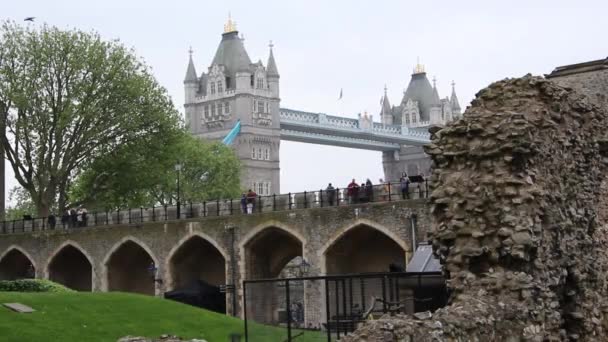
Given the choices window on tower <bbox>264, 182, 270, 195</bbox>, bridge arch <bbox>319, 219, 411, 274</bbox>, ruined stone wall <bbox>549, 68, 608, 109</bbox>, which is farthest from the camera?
window on tower <bbox>264, 182, 270, 195</bbox>

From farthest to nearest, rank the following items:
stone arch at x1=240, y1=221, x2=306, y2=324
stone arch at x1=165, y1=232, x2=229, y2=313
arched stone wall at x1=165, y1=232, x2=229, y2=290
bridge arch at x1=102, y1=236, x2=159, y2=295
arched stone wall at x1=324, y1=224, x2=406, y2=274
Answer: bridge arch at x1=102, y1=236, x2=159, y2=295
arched stone wall at x1=165, y1=232, x2=229, y2=290
stone arch at x1=165, y1=232, x2=229, y2=313
stone arch at x1=240, y1=221, x2=306, y2=324
arched stone wall at x1=324, y1=224, x2=406, y2=274

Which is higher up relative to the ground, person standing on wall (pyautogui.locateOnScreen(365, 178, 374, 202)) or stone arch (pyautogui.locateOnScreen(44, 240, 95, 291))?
person standing on wall (pyautogui.locateOnScreen(365, 178, 374, 202))

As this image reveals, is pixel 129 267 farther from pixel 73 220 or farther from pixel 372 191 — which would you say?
pixel 372 191

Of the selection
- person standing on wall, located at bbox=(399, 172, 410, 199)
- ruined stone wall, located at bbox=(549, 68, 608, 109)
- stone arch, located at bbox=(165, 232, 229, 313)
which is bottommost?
stone arch, located at bbox=(165, 232, 229, 313)

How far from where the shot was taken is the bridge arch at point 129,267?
1738 inches

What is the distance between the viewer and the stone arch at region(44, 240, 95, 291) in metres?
46.1

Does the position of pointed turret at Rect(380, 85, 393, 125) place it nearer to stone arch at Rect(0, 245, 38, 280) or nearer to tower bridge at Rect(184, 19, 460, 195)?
tower bridge at Rect(184, 19, 460, 195)

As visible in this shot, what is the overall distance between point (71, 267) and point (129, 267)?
3.94 meters

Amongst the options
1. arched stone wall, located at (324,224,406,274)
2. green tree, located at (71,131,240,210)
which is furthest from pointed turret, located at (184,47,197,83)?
arched stone wall, located at (324,224,406,274)

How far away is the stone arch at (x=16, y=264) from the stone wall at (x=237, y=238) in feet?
0.34

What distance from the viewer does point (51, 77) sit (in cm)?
5034

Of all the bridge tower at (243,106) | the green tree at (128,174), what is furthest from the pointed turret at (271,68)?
the green tree at (128,174)

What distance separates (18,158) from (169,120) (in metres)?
7.12

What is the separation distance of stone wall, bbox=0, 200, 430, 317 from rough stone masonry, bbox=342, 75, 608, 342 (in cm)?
2147
